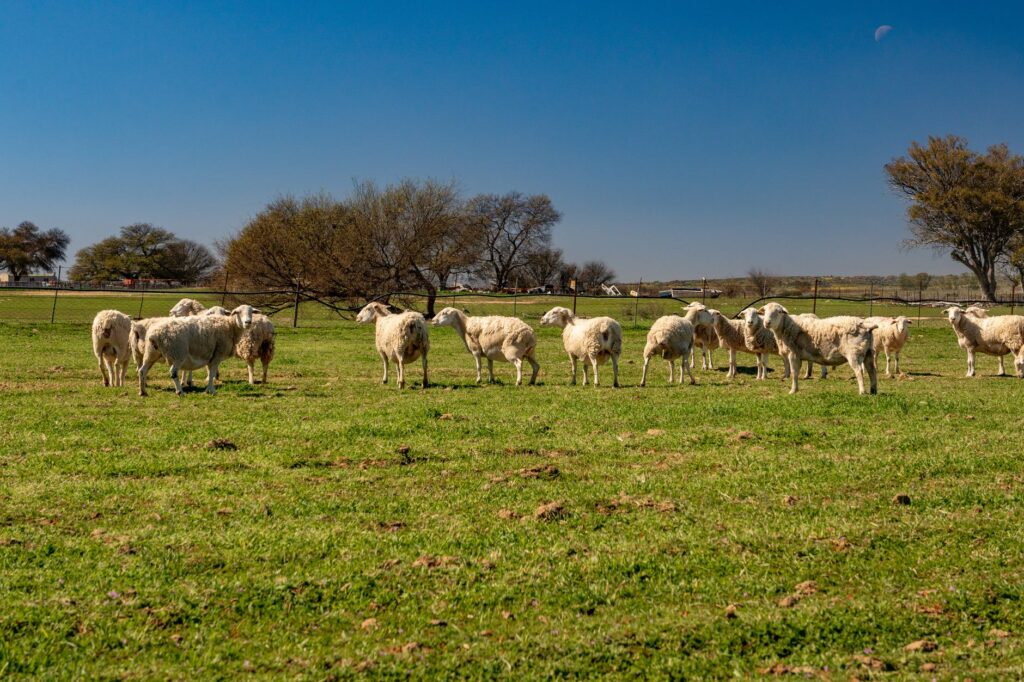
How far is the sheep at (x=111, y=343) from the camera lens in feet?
47.7

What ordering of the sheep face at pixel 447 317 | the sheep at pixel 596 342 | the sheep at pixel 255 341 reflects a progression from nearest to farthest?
the sheep at pixel 596 342, the sheep at pixel 255 341, the sheep face at pixel 447 317

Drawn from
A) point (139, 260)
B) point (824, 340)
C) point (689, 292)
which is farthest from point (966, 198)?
point (139, 260)

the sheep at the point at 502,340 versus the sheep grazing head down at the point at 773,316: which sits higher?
the sheep grazing head down at the point at 773,316

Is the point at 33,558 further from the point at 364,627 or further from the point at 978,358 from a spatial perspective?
the point at 978,358

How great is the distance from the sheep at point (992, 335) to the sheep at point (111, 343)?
58.4 feet

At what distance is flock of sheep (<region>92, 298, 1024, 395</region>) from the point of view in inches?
551

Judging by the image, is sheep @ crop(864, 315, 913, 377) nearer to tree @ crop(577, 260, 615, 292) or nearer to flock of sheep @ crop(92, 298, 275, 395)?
flock of sheep @ crop(92, 298, 275, 395)

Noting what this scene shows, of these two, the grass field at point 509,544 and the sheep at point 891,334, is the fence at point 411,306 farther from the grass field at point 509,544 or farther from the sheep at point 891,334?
the grass field at point 509,544

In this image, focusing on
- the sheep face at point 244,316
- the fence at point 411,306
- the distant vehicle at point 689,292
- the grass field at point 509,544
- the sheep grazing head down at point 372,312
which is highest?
the distant vehicle at point 689,292

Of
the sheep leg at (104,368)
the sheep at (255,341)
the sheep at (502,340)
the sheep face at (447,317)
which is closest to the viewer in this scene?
the sheep leg at (104,368)

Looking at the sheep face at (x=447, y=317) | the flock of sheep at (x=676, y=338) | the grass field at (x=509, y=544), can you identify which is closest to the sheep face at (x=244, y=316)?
the flock of sheep at (x=676, y=338)

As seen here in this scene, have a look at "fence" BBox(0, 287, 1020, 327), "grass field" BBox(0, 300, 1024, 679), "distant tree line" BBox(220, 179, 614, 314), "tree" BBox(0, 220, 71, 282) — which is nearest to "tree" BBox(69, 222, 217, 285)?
"tree" BBox(0, 220, 71, 282)

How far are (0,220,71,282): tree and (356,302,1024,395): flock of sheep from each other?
293 ft

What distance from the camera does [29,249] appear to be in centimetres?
9612
